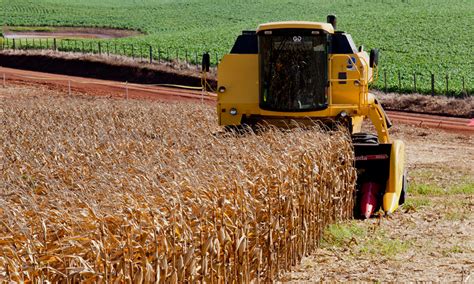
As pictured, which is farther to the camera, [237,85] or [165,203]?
[237,85]

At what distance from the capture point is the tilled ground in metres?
11.8

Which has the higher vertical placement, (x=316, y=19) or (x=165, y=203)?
(x=165, y=203)

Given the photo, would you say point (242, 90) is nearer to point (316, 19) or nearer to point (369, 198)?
point (369, 198)

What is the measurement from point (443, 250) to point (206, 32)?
59.6 m

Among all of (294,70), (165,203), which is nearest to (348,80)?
(294,70)

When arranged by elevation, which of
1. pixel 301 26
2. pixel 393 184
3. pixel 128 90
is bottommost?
pixel 128 90

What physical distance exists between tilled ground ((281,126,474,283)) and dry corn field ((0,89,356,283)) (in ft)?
1.12

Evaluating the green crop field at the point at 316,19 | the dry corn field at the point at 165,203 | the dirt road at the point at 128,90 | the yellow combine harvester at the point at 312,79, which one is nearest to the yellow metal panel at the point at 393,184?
the dry corn field at the point at 165,203

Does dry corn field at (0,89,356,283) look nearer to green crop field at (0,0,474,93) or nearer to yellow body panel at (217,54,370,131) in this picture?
yellow body panel at (217,54,370,131)

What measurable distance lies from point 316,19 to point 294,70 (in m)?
59.8

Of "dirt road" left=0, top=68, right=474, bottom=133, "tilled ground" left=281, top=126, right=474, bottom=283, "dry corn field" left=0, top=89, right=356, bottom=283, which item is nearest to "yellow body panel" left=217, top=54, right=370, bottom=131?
"dry corn field" left=0, top=89, right=356, bottom=283

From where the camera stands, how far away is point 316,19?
249 feet

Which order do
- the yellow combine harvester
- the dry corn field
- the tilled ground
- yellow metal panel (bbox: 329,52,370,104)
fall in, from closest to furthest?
1. the dry corn field
2. the tilled ground
3. the yellow combine harvester
4. yellow metal panel (bbox: 329,52,370,104)

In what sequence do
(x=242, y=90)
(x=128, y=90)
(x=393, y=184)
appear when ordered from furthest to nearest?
1. (x=128, y=90)
2. (x=242, y=90)
3. (x=393, y=184)
